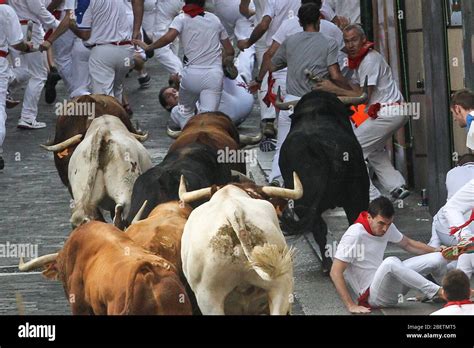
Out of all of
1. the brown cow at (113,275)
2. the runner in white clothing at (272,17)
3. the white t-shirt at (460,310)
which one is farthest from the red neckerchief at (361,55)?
the white t-shirt at (460,310)

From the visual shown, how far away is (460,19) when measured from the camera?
16297 millimetres

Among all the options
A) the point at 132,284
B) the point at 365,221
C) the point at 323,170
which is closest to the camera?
the point at 132,284

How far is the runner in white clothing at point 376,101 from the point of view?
673 inches

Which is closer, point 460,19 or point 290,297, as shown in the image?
point 290,297

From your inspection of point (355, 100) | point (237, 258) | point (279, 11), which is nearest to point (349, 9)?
point (279, 11)

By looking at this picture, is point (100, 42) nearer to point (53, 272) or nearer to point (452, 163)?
point (452, 163)

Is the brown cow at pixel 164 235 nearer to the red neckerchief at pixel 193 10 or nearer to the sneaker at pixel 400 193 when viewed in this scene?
the sneaker at pixel 400 193

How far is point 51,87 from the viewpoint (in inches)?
939

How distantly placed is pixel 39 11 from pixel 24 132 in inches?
63.8

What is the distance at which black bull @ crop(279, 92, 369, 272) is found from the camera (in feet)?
48.4

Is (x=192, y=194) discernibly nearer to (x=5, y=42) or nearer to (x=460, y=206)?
(x=460, y=206)

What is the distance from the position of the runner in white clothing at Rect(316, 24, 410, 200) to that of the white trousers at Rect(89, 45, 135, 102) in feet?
14.6

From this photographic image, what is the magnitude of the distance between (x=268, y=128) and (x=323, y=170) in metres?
6.04
